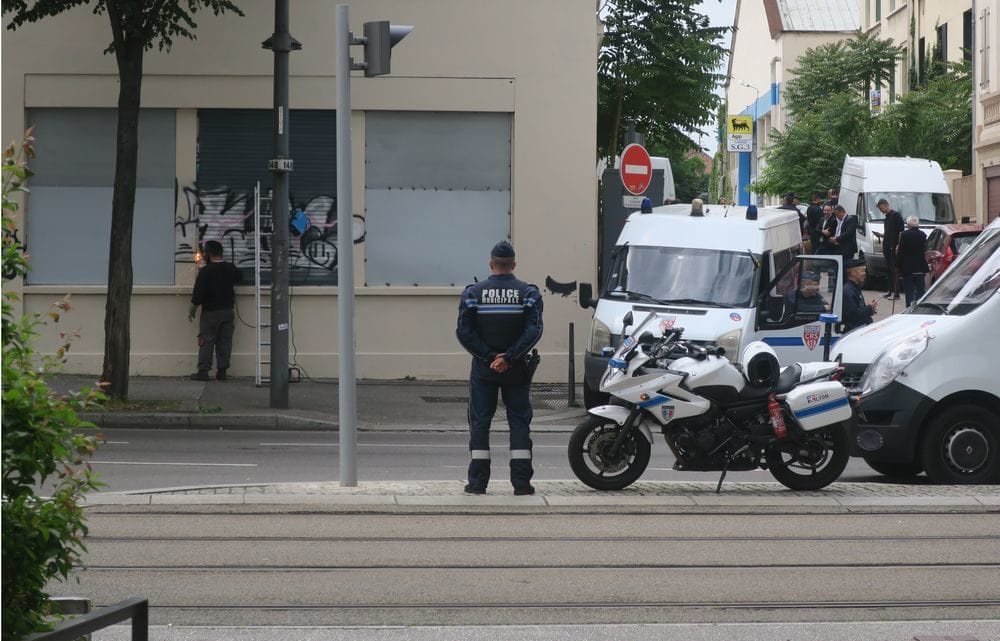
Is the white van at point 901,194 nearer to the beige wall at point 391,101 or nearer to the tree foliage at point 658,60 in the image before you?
the tree foliage at point 658,60

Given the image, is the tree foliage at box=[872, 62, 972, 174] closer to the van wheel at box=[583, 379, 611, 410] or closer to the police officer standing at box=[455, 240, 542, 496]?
the van wheel at box=[583, 379, 611, 410]

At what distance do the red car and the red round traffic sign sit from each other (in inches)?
348

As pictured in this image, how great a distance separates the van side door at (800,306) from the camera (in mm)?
16516

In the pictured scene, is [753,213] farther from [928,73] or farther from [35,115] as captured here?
[928,73]

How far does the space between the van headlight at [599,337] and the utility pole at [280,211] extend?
145 inches

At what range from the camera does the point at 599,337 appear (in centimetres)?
1634

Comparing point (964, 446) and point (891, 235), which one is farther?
point (891, 235)

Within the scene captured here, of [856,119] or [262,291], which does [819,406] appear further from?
[856,119]

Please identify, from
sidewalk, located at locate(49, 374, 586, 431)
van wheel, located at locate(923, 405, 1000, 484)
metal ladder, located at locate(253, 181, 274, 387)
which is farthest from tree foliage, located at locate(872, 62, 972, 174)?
van wheel, located at locate(923, 405, 1000, 484)

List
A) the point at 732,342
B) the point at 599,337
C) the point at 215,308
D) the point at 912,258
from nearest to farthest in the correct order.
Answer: the point at 732,342
the point at 599,337
the point at 215,308
the point at 912,258

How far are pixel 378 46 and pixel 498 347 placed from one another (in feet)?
8.82

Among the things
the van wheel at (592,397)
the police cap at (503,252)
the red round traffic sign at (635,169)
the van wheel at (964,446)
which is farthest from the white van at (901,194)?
the police cap at (503,252)

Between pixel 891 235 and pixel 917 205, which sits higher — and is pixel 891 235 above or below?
below

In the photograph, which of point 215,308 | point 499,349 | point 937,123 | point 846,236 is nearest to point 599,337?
point 215,308
